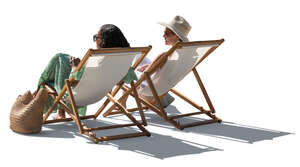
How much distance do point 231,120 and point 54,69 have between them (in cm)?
248

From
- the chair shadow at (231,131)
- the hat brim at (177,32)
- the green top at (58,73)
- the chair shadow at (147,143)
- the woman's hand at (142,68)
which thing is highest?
the hat brim at (177,32)

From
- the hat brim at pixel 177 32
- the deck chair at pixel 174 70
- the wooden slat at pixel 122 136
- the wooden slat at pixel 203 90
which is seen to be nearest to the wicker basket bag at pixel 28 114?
the wooden slat at pixel 122 136

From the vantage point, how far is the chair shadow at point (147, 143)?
575 cm

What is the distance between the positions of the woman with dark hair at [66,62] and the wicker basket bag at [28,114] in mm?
402

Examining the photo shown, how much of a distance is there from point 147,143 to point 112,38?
130 cm

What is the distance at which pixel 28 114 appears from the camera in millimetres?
6406

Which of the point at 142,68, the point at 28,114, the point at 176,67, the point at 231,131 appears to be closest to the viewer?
the point at 28,114

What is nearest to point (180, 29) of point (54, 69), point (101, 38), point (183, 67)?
point (183, 67)

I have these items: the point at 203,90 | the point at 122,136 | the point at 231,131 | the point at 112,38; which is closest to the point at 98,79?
the point at 112,38

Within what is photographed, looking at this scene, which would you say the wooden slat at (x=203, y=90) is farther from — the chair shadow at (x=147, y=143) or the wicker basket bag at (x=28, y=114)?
the wicker basket bag at (x=28, y=114)

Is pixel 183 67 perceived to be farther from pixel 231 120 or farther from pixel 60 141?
pixel 60 141

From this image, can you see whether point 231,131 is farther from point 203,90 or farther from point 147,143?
point 147,143

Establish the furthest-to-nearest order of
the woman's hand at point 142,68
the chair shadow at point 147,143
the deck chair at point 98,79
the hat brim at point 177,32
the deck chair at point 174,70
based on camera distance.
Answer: the woman's hand at point 142,68 < the hat brim at point 177,32 < the deck chair at point 174,70 < the deck chair at point 98,79 < the chair shadow at point 147,143

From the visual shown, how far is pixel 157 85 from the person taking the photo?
702 cm
